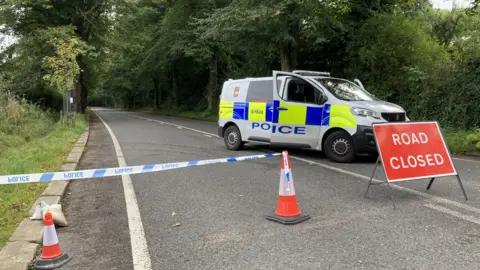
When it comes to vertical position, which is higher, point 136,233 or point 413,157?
point 413,157

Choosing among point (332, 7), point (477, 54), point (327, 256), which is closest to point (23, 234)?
point (327, 256)

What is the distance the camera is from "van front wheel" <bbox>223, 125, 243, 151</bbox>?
11086mm

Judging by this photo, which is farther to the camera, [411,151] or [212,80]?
[212,80]

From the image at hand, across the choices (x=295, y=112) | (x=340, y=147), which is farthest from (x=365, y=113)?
(x=295, y=112)

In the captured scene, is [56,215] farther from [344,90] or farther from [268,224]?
[344,90]

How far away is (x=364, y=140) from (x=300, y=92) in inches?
79.2

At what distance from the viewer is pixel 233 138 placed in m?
11.2

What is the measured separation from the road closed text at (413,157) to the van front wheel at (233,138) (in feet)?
18.5

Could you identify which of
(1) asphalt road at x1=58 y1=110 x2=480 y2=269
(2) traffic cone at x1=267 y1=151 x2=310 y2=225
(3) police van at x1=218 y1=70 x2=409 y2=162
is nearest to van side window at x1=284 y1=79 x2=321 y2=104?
(3) police van at x1=218 y1=70 x2=409 y2=162

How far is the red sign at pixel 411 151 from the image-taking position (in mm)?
5670

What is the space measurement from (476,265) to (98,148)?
11002 millimetres

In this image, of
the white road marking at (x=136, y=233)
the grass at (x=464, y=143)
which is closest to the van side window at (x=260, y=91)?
the white road marking at (x=136, y=233)

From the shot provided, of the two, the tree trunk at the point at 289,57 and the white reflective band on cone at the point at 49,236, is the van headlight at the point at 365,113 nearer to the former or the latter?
the white reflective band on cone at the point at 49,236

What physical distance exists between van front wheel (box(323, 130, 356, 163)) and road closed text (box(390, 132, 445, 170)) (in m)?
2.69
